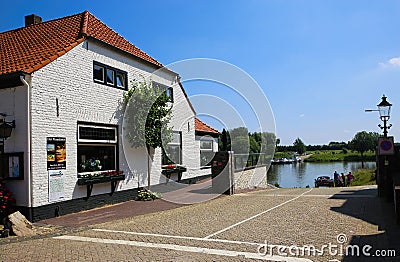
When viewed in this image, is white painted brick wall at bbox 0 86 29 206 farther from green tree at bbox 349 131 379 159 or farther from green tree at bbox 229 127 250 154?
green tree at bbox 349 131 379 159

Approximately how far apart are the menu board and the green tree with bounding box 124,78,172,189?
10.3 feet

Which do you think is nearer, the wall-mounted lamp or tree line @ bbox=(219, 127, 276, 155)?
the wall-mounted lamp

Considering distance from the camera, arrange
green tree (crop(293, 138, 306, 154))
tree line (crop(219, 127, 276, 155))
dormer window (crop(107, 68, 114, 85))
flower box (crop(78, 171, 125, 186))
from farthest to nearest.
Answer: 1. green tree (crop(293, 138, 306, 154))
2. tree line (crop(219, 127, 276, 155))
3. dormer window (crop(107, 68, 114, 85))
4. flower box (crop(78, 171, 125, 186))

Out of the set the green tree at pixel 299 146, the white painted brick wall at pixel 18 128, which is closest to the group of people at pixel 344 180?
the white painted brick wall at pixel 18 128

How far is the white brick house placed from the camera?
9430mm

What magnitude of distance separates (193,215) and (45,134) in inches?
190

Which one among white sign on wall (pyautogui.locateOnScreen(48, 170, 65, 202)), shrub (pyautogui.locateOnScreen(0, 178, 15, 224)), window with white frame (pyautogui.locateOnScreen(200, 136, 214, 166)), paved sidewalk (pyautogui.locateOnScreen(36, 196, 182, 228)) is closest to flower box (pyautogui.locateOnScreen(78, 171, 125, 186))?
white sign on wall (pyautogui.locateOnScreen(48, 170, 65, 202))

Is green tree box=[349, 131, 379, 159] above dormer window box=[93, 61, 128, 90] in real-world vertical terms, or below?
below

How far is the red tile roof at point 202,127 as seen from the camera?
20.9m

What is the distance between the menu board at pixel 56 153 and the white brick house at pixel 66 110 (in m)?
0.03

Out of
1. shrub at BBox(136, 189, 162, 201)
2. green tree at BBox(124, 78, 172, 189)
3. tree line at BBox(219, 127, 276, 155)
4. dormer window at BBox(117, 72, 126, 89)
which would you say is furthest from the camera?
tree line at BBox(219, 127, 276, 155)

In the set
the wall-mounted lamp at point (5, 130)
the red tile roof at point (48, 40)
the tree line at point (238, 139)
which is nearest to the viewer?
the wall-mounted lamp at point (5, 130)

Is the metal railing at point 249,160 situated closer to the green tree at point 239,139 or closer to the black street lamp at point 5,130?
the green tree at point 239,139

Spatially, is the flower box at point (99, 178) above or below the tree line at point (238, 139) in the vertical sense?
below
